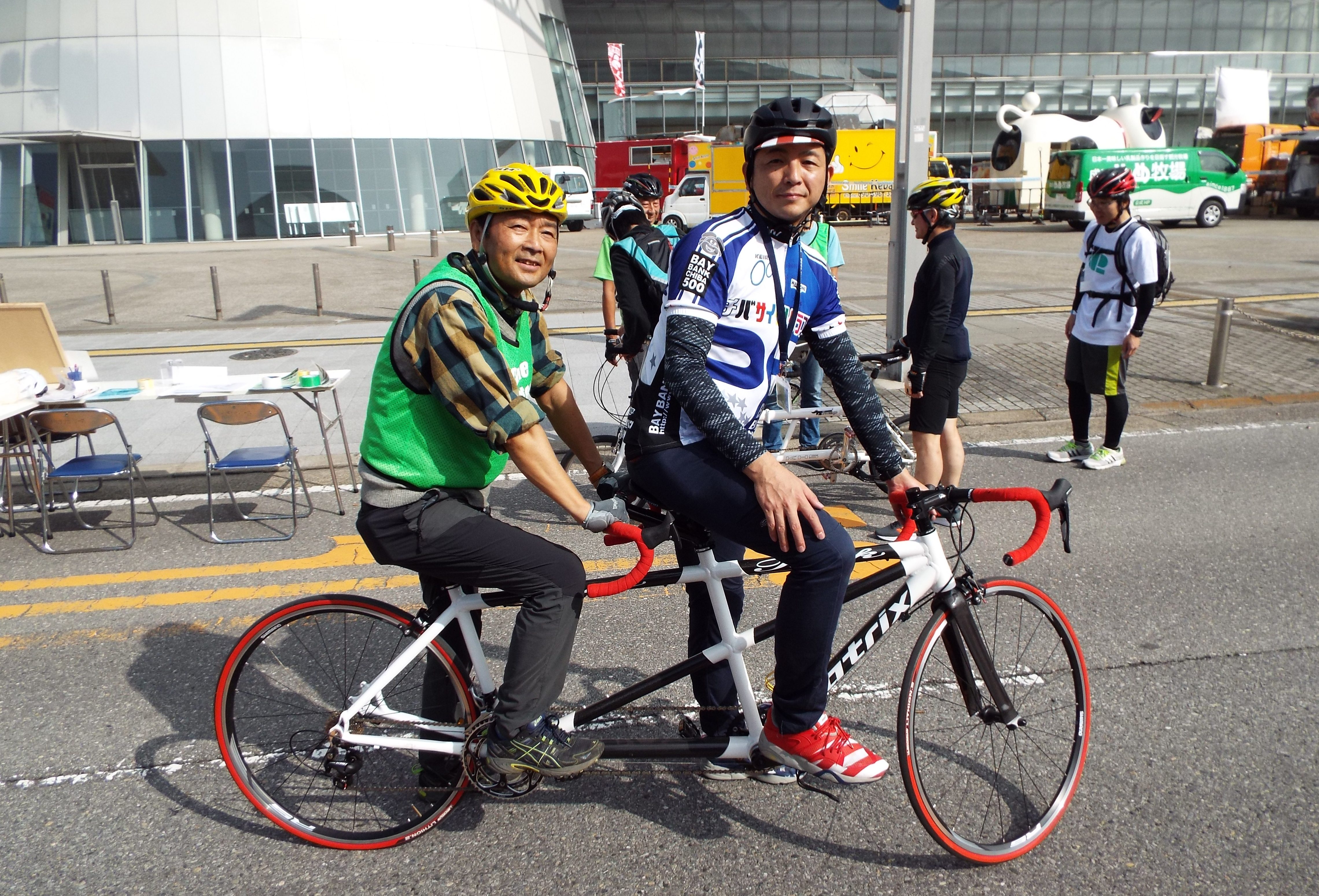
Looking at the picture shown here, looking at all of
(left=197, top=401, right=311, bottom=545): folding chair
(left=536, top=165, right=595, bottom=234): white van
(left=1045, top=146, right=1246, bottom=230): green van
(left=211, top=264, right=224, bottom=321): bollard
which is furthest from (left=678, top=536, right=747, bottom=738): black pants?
(left=536, top=165, right=595, bottom=234): white van

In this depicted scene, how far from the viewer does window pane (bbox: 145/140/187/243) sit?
3077 centimetres

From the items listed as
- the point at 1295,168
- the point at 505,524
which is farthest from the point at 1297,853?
the point at 1295,168

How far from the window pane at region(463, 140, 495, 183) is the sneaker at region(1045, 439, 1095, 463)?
30133 millimetres

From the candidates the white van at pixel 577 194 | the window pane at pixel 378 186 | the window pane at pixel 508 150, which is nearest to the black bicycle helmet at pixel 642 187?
the white van at pixel 577 194

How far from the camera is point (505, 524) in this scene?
275 cm

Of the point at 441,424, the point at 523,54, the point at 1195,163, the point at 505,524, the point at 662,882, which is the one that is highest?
the point at 523,54

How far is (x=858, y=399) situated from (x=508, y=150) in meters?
35.7

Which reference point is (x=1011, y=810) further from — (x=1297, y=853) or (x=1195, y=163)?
(x=1195, y=163)

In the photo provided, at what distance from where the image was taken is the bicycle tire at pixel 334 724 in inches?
112

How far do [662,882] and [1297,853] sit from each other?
1963 millimetres

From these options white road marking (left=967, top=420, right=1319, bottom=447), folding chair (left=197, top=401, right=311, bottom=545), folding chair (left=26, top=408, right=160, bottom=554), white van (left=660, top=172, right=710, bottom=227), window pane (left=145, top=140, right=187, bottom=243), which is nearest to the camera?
folding chair (left=26, top=408, right=160, bottom=554)

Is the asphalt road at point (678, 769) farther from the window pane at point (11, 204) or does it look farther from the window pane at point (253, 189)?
the window pane at point (11, 204)

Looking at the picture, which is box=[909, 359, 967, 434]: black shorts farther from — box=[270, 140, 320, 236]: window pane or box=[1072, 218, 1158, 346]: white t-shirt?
box=[270, 140, 320, 236]: window pane

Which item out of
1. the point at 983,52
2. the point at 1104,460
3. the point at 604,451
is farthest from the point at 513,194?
the point at 983,52
